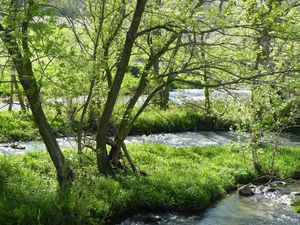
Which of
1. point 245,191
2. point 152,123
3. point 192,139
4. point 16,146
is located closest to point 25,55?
point 245,191

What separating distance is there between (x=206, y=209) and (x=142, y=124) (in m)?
9.76

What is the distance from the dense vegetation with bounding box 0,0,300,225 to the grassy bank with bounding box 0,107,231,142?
4.87 meters

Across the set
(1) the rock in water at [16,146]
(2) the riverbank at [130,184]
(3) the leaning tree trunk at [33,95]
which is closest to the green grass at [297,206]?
(2) the riverbank at [130,184]

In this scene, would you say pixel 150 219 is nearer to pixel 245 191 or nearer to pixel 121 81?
pixel 121 81

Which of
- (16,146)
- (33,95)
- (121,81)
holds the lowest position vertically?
(16,146)

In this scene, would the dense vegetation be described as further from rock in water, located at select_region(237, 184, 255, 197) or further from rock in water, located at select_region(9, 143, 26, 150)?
rock in water, located at select_region(9, 143, 26, 150)

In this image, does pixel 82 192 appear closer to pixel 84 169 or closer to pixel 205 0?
pixel 84 169

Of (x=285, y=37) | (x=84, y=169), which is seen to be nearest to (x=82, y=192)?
(x=84, y=169)

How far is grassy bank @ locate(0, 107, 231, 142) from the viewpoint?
18.8 m

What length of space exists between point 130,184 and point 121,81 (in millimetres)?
2825

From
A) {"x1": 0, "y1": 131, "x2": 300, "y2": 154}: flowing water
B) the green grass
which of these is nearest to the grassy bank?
{"x1": 0, "y1": 131, "x2": 300, "y2": 154}: flowing water

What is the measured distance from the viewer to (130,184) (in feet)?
39.3

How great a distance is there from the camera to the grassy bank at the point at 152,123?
18.8 meters

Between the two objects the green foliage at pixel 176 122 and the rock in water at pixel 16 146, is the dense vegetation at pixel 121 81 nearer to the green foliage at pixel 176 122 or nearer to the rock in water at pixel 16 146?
the rock in water at pixel 16 146
